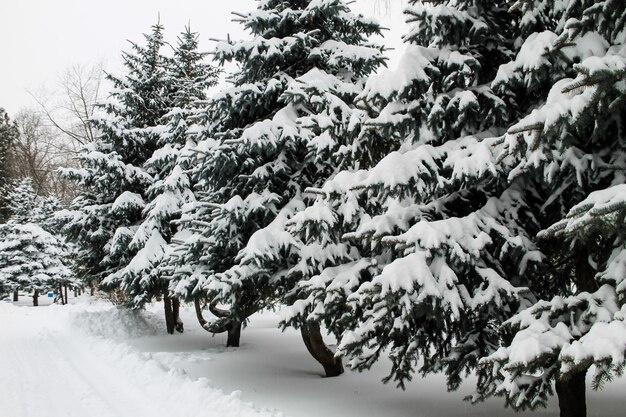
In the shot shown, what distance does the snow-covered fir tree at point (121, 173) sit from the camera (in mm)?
14680

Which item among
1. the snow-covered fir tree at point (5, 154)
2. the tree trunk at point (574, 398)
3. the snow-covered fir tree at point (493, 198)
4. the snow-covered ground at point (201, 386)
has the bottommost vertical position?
the snow-covered ground at point (201, 386)

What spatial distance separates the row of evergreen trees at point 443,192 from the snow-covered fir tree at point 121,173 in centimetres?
666

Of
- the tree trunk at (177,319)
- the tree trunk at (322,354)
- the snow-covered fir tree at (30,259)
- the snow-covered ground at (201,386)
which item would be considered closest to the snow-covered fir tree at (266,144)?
the tree trunk at (322,354)

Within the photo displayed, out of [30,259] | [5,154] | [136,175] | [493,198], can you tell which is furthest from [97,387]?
[5,154]

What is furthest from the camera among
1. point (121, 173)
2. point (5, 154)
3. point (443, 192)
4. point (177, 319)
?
point (5, 154)

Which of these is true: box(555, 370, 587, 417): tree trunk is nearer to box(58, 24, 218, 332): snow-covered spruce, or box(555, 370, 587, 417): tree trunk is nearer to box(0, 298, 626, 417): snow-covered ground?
box(0, 298, 626, 417): snow-covered ground

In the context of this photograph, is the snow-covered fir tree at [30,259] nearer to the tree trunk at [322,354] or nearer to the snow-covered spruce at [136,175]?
the snow-covered spruce at [136,175]

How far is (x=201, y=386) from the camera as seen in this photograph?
22.2ft

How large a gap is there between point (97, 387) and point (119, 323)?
843cm

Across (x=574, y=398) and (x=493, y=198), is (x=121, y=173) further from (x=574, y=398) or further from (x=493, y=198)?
(x=574, y=398)

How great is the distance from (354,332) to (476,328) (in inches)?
54.0

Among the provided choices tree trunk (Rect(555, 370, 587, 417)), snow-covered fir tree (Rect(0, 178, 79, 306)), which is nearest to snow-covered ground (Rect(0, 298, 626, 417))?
tree trunk (Rect(555, 370, 587, 417))

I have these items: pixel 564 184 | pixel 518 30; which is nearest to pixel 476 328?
pixel 564 184

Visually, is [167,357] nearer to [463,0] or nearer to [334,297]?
[334,297]
